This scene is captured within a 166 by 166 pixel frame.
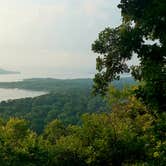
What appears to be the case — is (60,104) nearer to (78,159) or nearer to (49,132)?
(49,132)

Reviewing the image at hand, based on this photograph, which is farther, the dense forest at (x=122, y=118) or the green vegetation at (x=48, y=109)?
the green vegetation at (x=48, y=109)

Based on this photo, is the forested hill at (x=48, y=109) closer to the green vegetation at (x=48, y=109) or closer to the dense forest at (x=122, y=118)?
the green vegetation at (x=48, y=109)

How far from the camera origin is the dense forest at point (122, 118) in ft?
53.8

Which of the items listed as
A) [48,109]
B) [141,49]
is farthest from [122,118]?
[48,109]

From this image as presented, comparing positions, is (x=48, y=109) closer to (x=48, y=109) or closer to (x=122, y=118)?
(x=48, y=109)

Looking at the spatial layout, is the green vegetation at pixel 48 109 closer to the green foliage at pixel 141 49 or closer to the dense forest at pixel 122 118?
the dense forest at pixel 122 118

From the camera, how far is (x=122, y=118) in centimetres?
3644

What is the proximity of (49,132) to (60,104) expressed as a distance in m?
91.2

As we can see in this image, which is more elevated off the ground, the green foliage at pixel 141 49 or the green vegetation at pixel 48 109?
the green foliage at pixel 141 49

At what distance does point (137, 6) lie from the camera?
17344 millimetres

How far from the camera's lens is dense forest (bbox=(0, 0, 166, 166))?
16.4 meters

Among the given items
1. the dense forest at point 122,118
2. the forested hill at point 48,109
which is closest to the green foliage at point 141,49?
the dense forest at point 122,118

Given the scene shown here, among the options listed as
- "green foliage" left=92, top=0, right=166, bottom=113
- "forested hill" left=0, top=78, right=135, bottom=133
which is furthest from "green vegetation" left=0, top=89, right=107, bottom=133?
"green foliage" left=92, top=0, right=166, bottom=113

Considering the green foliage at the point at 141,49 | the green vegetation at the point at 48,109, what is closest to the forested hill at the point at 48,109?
the green vegetation at the point at 48,109
